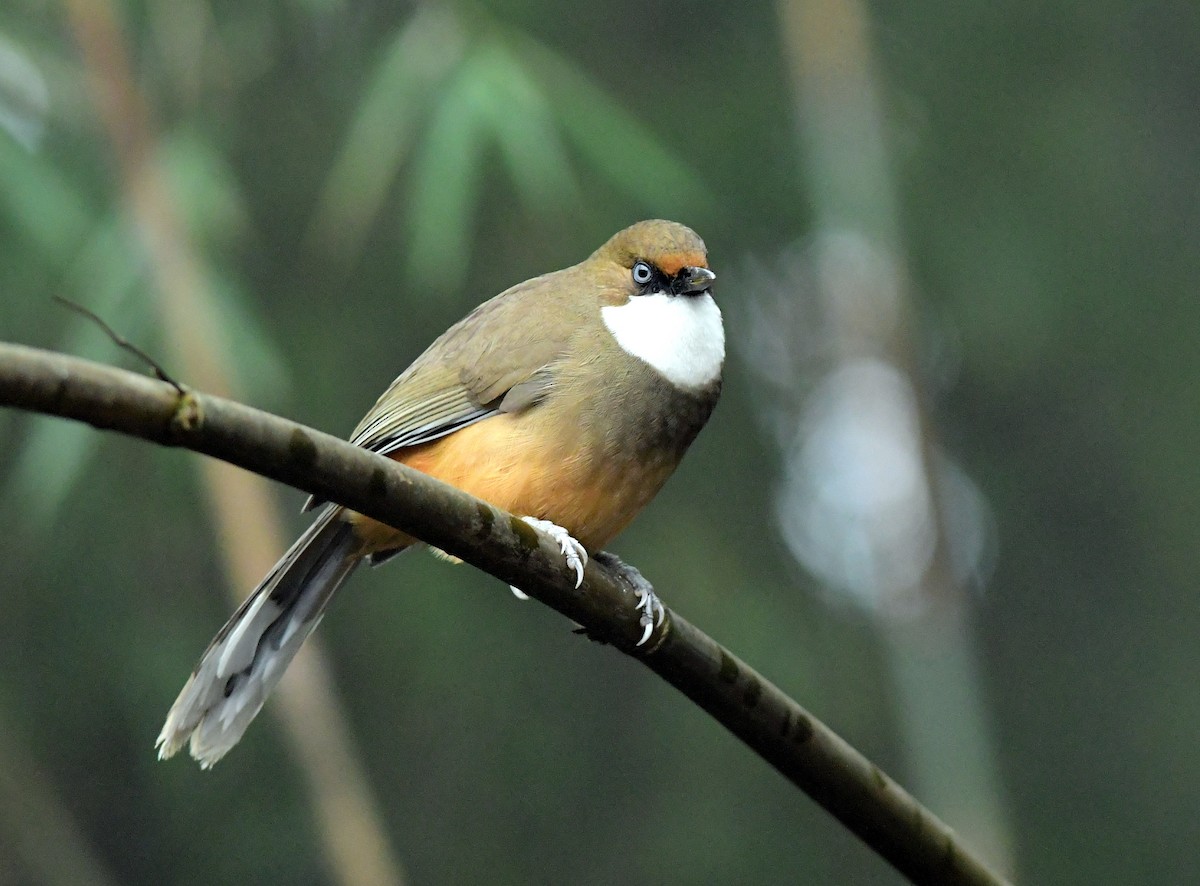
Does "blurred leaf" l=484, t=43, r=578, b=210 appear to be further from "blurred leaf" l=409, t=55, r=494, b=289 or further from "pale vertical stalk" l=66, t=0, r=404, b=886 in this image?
"pale vertical stalk" l=66, t=0, r=404, b=886

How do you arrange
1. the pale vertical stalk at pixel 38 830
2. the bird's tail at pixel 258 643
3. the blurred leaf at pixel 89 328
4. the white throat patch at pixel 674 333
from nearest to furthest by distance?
the bird's tail at pixel 258 643, the white throat patch at pixel 674 333, the blurred leaf at pixel 89 328, the pale vertical stalk at pixel 38 830

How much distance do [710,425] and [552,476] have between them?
439 cm

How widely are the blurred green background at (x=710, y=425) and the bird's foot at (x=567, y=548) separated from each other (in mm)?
1723

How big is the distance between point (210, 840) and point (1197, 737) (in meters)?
5.09

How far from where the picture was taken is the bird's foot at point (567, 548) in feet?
7.48

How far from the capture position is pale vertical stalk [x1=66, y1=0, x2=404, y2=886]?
4238 mm

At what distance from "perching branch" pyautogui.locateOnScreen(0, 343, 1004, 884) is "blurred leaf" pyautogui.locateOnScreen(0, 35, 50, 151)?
3.03 metres

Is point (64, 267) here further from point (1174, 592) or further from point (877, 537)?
point (1174, 592)

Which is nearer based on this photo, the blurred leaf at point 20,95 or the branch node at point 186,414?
the branch node at point 186,414

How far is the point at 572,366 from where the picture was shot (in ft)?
10.4

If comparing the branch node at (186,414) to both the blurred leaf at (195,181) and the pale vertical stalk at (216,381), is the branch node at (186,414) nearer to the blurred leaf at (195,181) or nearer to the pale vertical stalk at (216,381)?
the pale vertical stalk at (216,381)

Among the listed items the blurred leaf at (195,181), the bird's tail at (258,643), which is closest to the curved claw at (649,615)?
A: the bird's tail at (258,643)

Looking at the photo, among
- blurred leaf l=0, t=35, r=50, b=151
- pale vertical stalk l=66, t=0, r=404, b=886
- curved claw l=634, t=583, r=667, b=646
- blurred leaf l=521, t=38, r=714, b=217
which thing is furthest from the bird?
blurred leaf l=0, t=35, r=50, b=151

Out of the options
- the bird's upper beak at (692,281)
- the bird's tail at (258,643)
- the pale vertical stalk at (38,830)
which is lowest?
the pale vertical stalk at (38,830)
